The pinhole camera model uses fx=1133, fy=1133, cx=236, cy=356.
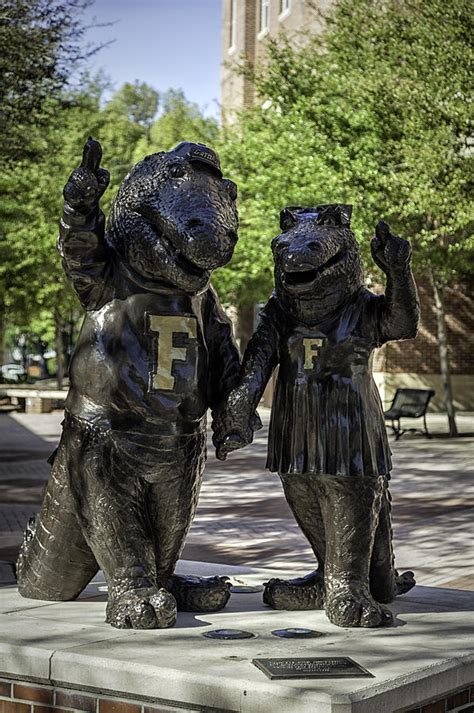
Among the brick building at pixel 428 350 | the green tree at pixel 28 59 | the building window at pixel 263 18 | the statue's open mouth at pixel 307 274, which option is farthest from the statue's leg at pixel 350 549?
the building window at pixel 263 18

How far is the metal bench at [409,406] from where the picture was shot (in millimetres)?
→ 20219

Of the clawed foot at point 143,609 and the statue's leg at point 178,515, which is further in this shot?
the statue's leg at point 178,515

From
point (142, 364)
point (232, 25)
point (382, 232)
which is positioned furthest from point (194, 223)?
point (232, 25)

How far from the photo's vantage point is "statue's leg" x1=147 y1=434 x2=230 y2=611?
420 cm

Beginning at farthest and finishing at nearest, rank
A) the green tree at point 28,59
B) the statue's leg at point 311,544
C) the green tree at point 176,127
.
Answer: the green tree at point 176,127
the green tree at point 28,59
the statue's leg at point 311,544

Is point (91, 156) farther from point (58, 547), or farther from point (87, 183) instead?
point (58, 547)

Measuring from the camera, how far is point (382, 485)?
4.30 metres

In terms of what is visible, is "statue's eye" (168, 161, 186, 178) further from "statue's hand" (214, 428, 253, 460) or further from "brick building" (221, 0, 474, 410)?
"brick building" (221, 0, 474, 410)

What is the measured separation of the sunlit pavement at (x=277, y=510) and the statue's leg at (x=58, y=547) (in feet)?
8.64

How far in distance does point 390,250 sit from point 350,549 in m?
1.11

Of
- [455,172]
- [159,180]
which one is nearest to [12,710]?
[159,180]

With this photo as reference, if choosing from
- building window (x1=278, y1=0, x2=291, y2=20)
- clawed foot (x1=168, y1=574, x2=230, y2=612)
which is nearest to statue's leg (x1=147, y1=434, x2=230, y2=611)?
clawed foot (x1=168, y1=574, x2=230, y2=612)

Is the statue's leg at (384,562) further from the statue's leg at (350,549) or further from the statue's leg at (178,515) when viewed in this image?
the statue's leg at (178,515)

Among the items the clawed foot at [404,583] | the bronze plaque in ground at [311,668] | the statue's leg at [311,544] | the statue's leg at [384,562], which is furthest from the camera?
the clawed foot at [404,583]
